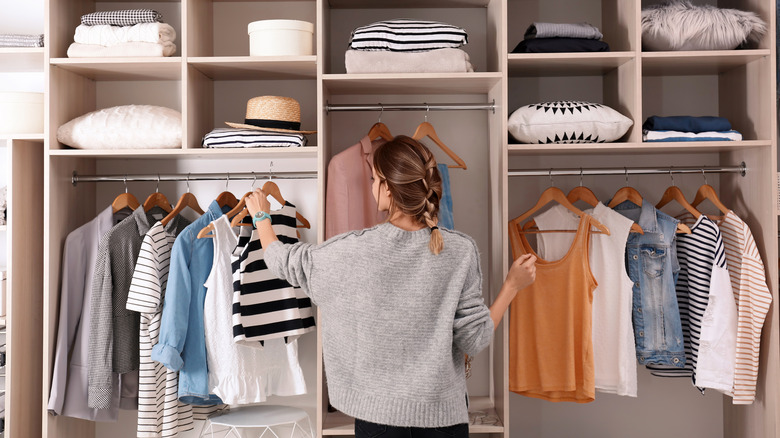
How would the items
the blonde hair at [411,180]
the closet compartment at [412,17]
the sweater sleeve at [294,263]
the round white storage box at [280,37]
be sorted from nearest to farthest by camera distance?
the blonde hair at [411,180] → the sweater sleeve at [294,263] → the round white storage box at [280,37] → the closet compartment at [412,17]

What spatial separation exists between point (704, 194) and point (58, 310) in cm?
256

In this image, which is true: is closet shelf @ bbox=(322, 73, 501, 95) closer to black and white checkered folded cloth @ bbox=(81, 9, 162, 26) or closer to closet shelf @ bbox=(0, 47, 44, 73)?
black and white checkered folded cloth @ bbox=(81, 9, 162, 26)

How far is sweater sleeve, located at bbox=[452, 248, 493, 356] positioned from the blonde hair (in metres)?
0.15

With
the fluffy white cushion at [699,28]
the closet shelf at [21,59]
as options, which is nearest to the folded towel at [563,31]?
the fluffy white cushion at [699,28]

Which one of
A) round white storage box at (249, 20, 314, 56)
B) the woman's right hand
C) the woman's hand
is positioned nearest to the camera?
the woman's right hand

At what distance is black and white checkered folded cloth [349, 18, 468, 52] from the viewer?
7.82ft

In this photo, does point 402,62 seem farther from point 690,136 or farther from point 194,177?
point 690,136

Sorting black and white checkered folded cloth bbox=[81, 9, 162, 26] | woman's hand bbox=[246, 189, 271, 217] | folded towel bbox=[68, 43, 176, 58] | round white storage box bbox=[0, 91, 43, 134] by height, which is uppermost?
black and white checkered folded cloth bbox=[81, 9, 162, 26]

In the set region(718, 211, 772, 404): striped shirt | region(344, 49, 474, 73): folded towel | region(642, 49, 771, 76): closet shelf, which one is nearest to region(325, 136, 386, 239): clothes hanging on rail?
region(344, 49, 474, 73): folded towel

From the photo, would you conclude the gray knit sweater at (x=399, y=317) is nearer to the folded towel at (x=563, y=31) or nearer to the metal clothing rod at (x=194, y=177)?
the metal clothing rod at (x=194, y=177)

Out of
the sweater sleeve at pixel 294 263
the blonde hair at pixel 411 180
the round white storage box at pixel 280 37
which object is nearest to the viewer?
the blonde hair at pixel 411 180

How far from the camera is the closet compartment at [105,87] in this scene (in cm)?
244

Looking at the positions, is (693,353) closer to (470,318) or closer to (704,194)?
(704,194)

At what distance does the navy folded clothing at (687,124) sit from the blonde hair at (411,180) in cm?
111
